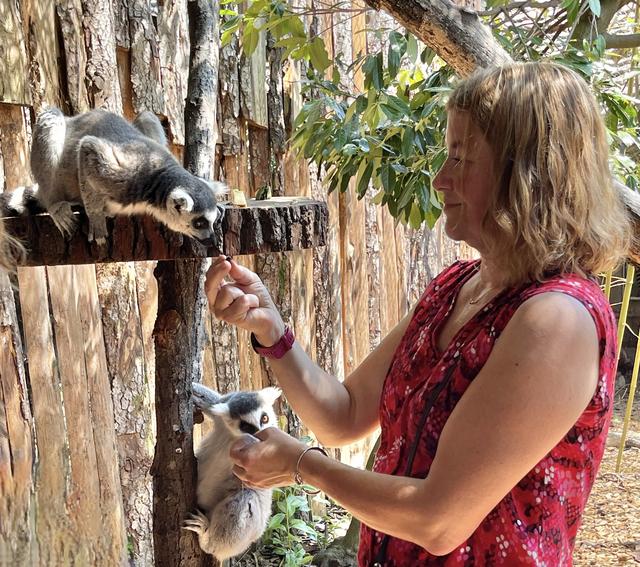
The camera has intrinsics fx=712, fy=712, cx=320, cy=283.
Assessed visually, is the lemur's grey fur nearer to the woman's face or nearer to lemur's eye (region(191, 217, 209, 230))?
lemur's eye (region(191, 217, 209, 230))

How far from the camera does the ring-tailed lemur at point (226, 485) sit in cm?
198

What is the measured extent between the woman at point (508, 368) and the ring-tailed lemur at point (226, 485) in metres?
0.72

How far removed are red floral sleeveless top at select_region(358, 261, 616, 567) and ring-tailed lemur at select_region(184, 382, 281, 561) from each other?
2.55 ft

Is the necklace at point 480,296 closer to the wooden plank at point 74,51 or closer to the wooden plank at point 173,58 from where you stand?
the wooden plank at point 74,51

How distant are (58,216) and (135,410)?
1212mm

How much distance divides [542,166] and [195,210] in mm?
867

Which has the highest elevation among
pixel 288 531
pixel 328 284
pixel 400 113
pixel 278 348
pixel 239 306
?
pixel 400 113

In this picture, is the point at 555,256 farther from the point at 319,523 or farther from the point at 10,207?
the point at 319,523

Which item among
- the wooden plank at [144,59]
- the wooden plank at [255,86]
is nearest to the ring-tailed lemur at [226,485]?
the wooden plank at [144,59]

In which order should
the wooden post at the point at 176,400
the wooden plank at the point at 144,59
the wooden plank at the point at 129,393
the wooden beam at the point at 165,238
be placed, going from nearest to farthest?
the wooden beam at the point at 165,238, the wooden post at the point at 176,400, the wooden plank at the point at 129,393, the wooden plank at the point at 144,59

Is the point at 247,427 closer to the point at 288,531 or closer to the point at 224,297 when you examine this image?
the point at 224,297

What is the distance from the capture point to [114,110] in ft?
8.49

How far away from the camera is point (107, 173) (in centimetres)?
197

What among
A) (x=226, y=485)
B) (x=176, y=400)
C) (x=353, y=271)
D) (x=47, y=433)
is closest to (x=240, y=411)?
(x=226, y=485)
